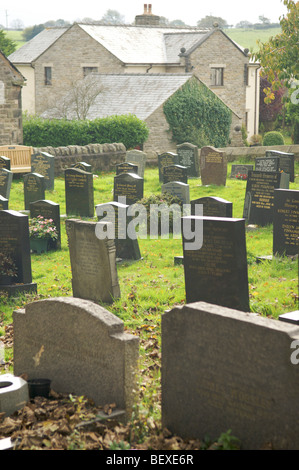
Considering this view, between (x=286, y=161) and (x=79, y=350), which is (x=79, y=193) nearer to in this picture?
(x=286, y=161)

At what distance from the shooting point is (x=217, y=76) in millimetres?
43500

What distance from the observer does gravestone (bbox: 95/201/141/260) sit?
1230 cm

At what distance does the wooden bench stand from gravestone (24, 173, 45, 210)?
5601 millimetres

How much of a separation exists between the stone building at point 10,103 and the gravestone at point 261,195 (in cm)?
1474

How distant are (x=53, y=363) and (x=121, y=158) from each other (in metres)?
20.5

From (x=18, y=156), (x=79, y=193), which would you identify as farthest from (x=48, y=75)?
(x=79, y=193)

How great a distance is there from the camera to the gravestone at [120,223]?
12.3 meters

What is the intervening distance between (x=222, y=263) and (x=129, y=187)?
8339 millimetres

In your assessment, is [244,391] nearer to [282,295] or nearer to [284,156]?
[282,295]

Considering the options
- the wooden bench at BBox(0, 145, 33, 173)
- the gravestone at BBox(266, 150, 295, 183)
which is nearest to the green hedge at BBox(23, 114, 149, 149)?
the wooden bench at BBox(0, 145, 33, 173)

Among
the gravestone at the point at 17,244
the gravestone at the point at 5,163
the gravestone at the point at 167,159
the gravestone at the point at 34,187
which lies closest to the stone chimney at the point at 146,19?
the gravestone at the point at 167,159

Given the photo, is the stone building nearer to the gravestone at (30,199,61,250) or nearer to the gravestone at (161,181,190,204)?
the gravestone at (161,181,190,204)

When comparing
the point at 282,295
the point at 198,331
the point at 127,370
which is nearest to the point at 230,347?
the point at 198,331

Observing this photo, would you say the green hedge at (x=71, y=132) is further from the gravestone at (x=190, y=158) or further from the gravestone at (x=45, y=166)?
the gravestone at (x=45, y=166)
